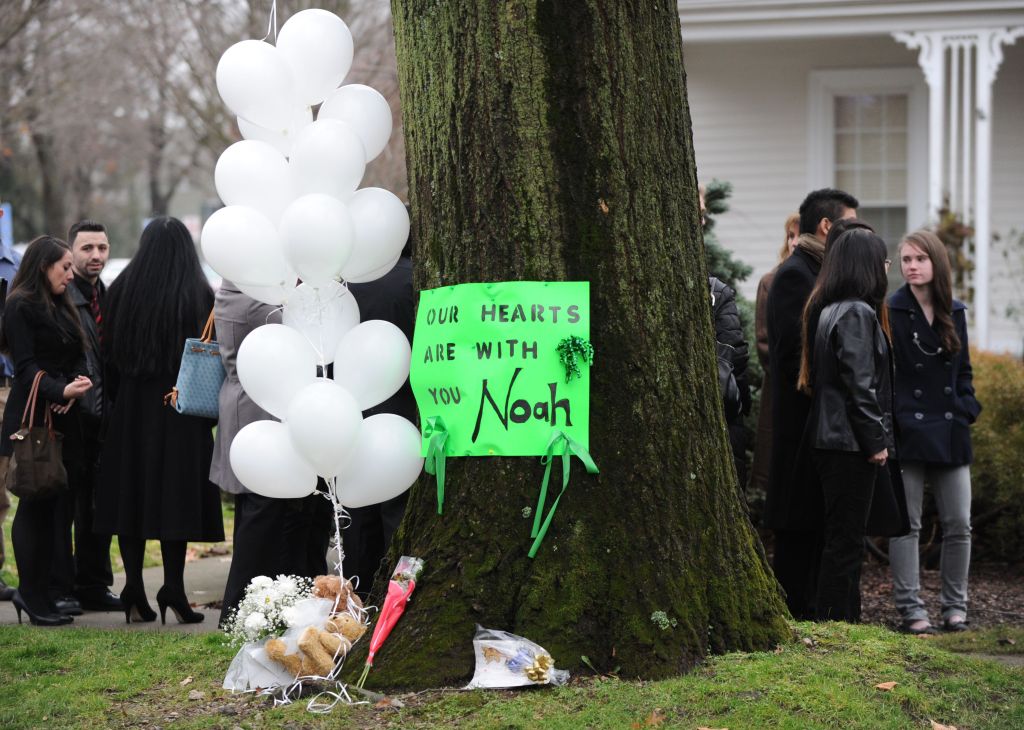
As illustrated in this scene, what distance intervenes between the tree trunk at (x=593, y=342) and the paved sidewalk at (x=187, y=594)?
9.04 ft

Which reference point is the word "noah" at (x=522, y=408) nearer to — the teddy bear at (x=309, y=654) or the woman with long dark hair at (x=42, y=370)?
the teddy bear at (x=309, y=654)

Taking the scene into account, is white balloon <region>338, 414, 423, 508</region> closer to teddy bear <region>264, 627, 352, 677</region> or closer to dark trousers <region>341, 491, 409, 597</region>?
teddy bear <region>264, 627, 352, 677</region>

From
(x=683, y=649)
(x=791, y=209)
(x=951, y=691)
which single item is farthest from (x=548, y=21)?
(x=791, y=209)

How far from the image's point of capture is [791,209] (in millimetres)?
15164

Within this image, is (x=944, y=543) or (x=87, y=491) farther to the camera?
(x=87, y=491)

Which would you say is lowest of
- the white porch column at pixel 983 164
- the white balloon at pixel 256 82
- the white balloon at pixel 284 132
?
the white balloon at pixel 284 132

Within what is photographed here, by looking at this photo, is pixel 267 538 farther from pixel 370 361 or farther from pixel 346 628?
pixel 370 361

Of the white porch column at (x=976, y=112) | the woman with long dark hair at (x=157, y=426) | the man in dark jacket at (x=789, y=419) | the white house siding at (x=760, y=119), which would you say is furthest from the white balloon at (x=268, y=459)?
the white house siding at (x=760, y=119)

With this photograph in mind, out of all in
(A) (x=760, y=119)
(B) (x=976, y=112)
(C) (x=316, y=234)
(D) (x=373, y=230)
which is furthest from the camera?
(A) (x=760, y=119)

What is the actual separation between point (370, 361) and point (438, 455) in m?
0.43

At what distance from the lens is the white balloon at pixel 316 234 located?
4172mm

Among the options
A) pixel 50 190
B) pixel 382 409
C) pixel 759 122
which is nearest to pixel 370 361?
pixel 382 409

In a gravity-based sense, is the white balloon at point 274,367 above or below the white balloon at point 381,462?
above

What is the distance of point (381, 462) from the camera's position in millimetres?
4289
